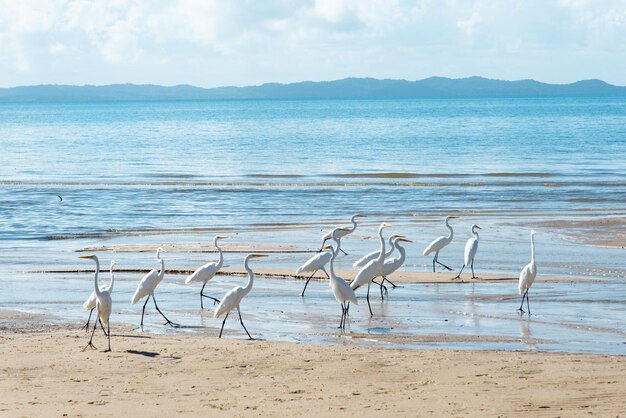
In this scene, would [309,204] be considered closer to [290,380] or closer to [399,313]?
[399,313]

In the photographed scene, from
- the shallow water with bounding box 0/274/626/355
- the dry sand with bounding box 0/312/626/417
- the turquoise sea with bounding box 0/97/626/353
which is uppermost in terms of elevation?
the dry sand with bounding box 0/312/626/417

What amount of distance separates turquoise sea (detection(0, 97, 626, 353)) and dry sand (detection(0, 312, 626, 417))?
5.71 ft

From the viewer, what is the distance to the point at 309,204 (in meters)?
32.2

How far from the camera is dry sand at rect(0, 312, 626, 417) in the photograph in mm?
8398

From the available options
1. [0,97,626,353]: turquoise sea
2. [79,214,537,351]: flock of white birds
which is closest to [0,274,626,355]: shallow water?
[0,97,626,353]: turquoise sea

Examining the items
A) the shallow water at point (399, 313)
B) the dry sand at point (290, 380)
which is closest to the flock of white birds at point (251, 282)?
the shallow water at point (399, 313)

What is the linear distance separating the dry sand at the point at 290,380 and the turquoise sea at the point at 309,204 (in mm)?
1739

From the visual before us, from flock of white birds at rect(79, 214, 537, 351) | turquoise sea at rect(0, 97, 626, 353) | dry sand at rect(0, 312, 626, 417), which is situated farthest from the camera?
turquoise sea at rect(0, 97, 626, 353)

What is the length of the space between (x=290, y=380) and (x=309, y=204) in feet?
75.0

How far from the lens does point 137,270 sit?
18.0 metres

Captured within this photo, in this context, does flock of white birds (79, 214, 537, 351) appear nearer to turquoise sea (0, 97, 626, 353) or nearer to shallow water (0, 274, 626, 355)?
shallow water (0, 274, 626, 355)

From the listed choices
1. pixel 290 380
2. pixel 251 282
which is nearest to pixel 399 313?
pixel 251 282

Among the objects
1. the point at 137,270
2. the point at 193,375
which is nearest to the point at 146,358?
the point at 193,375

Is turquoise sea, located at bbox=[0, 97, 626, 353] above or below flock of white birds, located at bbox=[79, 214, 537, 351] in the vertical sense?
below
